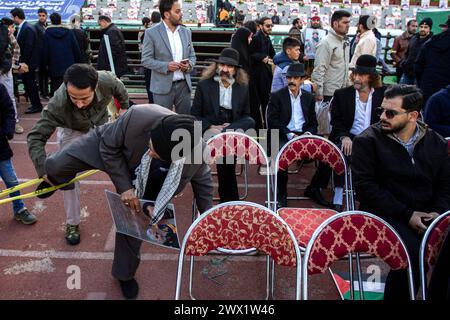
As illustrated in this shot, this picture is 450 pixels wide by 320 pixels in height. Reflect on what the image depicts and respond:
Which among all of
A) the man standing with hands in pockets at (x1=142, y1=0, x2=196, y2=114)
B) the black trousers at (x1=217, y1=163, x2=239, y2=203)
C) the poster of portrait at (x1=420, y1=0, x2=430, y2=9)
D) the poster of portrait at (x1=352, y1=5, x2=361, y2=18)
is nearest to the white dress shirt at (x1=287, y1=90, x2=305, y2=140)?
the black trousers at (x1=217, y1=163, x2=239, y2=203)

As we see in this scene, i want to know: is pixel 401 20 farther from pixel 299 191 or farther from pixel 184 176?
pixel 184 176

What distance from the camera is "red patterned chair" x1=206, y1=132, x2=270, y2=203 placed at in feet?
12.1

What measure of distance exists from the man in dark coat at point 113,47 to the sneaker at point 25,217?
4463mm

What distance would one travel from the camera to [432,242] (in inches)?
91.4

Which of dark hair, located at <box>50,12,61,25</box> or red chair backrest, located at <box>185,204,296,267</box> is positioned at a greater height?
dark hair, located at <box>50,12,61,25</box>

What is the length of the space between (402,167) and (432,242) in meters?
0.66

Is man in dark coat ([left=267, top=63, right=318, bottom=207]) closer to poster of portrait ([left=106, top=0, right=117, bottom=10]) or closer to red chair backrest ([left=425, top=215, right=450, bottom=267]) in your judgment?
red chair backrest ([left=425, top=215, right=450, bottom=267])

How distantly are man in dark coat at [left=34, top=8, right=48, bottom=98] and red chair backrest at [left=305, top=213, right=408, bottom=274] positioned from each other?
7661 millimetres

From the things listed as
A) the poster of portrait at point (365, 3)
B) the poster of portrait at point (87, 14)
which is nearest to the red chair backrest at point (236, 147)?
the poster of portrait at point (87, 14)

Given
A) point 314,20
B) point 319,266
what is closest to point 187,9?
A: point 314,20

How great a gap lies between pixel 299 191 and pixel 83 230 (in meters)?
2.57

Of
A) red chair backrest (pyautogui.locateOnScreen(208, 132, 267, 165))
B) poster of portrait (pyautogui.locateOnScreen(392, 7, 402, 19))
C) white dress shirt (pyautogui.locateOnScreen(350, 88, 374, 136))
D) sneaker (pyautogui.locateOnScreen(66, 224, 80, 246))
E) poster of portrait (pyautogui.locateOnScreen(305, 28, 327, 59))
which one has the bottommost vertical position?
sneaker (pyautogui.locateOnScreen(66, 224, 80, 246))

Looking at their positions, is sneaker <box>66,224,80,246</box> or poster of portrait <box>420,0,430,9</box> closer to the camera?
sneaker <box>66,224,80,246</box>

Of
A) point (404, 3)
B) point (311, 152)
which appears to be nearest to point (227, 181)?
point (311, 152)
